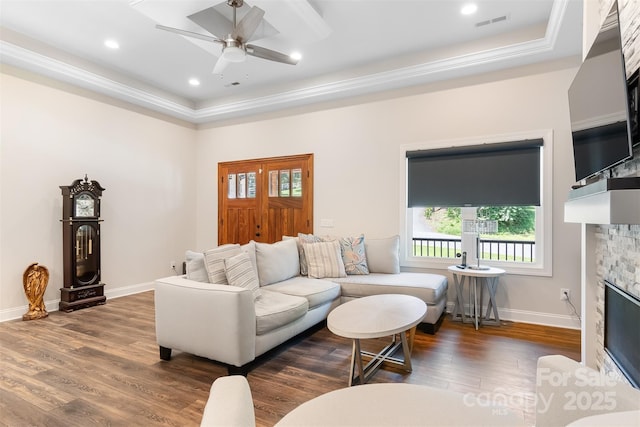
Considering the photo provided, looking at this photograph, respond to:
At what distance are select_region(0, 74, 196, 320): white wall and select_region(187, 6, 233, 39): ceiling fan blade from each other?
8.48ft

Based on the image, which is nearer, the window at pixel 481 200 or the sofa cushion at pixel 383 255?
the window at pixel 481 200

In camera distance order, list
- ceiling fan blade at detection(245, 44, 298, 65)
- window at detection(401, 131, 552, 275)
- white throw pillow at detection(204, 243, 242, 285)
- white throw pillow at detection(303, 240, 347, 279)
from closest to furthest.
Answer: white throw pillow at detection(204, 243, 242, 285), ceiling fan blade at detection(245, 44, 298, 65), window at detection(401, 131, 552, 275), white throw pillow at detection(303, 240, 347, 279)

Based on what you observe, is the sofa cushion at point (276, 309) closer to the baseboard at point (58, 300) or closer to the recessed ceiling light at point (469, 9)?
the baseboard at point (58, 300)

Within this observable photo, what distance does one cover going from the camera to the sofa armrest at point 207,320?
2400 millimetres

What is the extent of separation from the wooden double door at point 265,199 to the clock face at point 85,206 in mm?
2051

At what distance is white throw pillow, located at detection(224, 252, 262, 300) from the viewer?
9.18 feet

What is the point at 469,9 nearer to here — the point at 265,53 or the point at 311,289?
the point at 265,53

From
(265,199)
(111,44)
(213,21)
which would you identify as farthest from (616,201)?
(111,44)

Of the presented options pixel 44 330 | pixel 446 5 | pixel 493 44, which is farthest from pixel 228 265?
pixel 493 44

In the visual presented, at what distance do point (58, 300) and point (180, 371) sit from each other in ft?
9.45

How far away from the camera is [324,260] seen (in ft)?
13.4

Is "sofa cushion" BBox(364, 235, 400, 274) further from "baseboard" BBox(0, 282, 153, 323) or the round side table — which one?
"baseboard" BBox(0, 282, 153, 323)

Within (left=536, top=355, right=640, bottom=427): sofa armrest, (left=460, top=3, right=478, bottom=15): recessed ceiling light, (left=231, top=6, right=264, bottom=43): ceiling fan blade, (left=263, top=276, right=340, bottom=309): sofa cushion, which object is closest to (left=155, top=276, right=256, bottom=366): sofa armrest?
(left=263, top=276, right=340, bottom=309): sofa cushion

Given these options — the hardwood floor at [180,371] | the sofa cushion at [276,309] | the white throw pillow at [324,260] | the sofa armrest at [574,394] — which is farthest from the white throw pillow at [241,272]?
the sofa armrest at [574,394]
